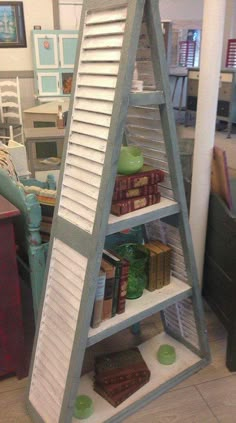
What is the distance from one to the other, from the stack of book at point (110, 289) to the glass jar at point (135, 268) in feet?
0.36

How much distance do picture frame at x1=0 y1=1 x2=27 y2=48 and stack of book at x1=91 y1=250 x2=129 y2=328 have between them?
484 cm

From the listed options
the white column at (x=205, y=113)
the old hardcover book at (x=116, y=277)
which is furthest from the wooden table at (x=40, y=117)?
the old hardcover book at (x=116, y=277)

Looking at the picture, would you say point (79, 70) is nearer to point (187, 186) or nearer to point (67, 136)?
point (67, 136)

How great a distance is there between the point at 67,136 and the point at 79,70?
9.0 inches

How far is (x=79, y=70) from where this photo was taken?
1356 mm

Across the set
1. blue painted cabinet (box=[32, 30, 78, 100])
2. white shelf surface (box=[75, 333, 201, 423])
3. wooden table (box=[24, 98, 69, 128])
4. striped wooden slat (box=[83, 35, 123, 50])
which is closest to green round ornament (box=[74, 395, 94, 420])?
white shelf surface (box=[75, 333, 201, 423])

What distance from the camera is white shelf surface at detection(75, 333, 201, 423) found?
153cm

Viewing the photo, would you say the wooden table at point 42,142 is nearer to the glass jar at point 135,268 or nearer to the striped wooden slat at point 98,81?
the glass jar at point 135,268

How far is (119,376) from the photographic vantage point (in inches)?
64.1

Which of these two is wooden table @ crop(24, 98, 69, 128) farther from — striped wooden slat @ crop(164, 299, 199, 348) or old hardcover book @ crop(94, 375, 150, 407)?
old hardcover book @ crop(94, 375, 150, 407)

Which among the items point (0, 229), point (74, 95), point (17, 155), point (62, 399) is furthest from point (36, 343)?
point (17, 155)

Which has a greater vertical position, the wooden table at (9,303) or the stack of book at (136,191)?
the stack of book at (136,191)

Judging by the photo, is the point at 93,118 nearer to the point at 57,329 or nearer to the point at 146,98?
the point at 146,98

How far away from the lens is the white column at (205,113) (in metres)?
1.65
